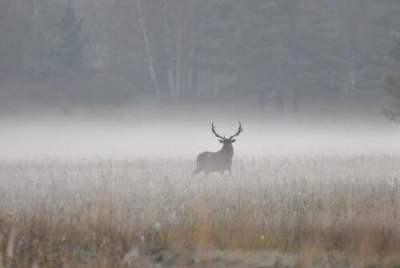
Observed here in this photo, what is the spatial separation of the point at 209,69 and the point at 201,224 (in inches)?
1797

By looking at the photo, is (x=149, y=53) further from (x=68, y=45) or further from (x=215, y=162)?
(x=215, y=162)

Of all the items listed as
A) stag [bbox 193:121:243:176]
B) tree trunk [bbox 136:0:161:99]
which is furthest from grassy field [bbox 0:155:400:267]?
tree trunk [bbox 136:0:161:99]

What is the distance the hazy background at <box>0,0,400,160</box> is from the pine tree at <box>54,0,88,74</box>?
0.08 meters

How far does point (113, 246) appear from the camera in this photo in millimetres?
9320

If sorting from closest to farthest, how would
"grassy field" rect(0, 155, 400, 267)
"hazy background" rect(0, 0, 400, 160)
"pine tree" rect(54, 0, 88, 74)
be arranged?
"grassy field" rect(0, 155, 400, 267)
"hazy background" rect(0, 0, 400, 160)
"pine tree" rect(54, 0, 88, 74)

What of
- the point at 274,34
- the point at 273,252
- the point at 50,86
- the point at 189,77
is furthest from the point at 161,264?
the point at 189,77

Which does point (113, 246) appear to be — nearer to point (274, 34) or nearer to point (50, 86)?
point (274, 34)

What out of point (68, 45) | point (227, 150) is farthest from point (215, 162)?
point (68, 45)

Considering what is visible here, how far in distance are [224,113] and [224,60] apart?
11.7 feet

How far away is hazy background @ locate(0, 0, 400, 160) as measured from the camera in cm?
4931

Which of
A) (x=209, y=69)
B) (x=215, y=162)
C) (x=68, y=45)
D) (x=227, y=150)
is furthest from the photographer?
(x=68, y=45)

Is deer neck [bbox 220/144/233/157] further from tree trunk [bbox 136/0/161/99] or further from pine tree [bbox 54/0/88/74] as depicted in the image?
tree trunk [bbox 136/0/161/99]

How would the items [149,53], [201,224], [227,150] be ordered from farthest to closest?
[149,53], [227,150], [201,224]

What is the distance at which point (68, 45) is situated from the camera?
56000 millimetres
